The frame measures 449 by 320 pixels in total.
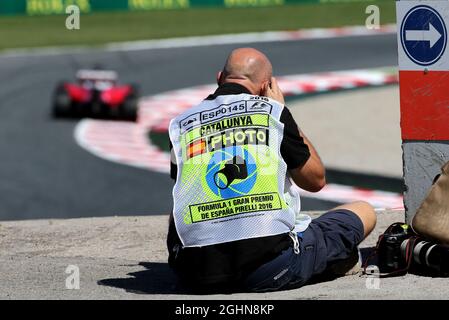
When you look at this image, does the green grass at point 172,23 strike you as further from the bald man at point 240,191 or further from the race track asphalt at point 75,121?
the bald man at point 240,191

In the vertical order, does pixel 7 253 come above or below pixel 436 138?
below

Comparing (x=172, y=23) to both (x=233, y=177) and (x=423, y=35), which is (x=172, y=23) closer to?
(x=423, y=35)

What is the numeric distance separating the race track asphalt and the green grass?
2078 millimetres

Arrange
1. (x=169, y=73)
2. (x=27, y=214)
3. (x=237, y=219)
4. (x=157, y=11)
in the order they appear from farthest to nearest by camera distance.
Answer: (x=157, y=11)
(x=169, y=73)
(x=27, y=214)
(x=237, y=219)

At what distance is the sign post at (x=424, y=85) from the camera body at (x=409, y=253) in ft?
1.31

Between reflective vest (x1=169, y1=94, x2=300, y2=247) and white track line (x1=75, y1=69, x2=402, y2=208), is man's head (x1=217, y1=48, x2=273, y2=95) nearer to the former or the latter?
reflective vest (x1=169, y1=94, x2=300, y2=247)

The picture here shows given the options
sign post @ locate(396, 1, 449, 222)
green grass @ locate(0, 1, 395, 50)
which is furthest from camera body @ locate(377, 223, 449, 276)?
green grass @ locate(0, 1, 395, 50)

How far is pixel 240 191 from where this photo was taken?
5.52 m

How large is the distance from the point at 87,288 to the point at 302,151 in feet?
3.92

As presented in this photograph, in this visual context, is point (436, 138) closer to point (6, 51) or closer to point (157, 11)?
point (6, 51)

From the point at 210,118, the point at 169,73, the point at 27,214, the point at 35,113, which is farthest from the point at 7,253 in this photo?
the point at 169,73

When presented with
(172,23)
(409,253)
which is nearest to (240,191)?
(409,253)

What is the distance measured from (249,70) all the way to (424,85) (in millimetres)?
1009

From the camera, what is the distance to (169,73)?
864 inches
